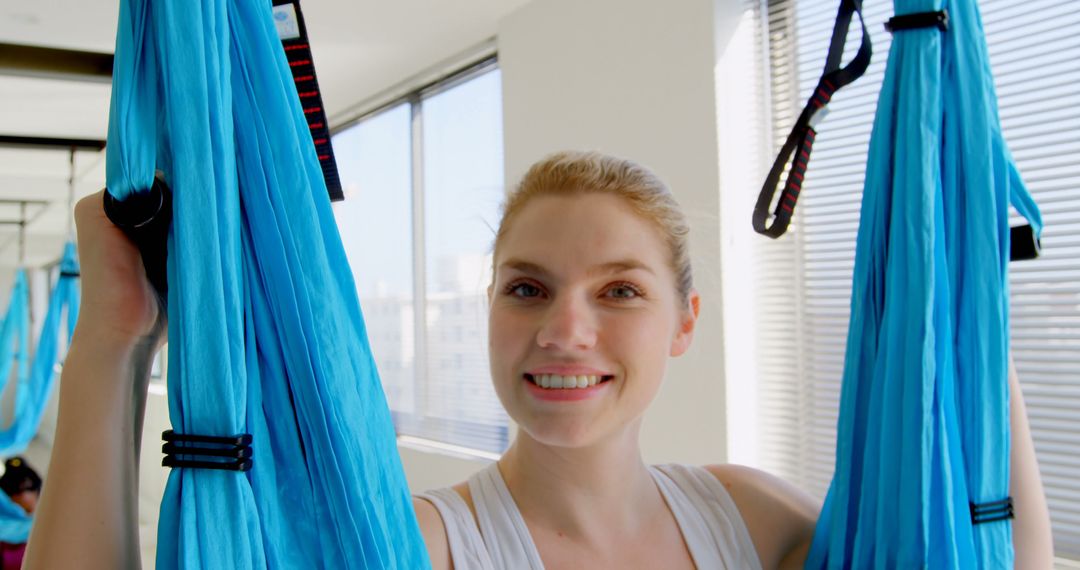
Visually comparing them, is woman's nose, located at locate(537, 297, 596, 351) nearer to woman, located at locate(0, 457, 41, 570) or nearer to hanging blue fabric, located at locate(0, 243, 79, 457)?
hanging blue fabric, located at locate(0, 243, 79, 457)

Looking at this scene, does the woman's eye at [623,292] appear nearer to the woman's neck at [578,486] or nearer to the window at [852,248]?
the woman's neck at [578,486]

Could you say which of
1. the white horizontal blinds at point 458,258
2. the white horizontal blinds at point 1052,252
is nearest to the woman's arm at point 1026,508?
the white horizontal blinds at point 1052,252

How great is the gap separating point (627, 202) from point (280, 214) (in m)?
0.51

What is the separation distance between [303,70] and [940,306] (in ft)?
2.42

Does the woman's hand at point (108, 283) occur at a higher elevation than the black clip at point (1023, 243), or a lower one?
lower

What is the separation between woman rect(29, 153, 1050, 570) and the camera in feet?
3.07

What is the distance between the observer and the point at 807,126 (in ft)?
3.27

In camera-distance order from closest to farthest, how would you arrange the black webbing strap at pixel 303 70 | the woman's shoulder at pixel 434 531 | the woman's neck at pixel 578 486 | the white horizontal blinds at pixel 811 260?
the black webbing strap at pixel 303 70 → the woman's shoulder at pixel 434 531 → the woman's neck at pixel 578 486 → the white horizontal blinds at pixel 811 260

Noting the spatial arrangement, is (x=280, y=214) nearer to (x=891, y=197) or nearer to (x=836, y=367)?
(x=891, y=197)

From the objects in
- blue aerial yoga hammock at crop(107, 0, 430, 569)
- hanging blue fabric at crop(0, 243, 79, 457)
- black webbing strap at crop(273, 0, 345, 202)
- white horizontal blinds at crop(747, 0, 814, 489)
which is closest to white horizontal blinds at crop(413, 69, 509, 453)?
white horizontal blinds at crop(747, 0, 814, 489)

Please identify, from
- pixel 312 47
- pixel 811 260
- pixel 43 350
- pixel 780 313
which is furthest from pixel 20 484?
pixel 811 260

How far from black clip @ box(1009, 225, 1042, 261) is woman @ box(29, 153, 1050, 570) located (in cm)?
17

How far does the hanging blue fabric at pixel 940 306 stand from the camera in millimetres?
912

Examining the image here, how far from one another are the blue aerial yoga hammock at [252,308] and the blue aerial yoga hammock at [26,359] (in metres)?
3.85
